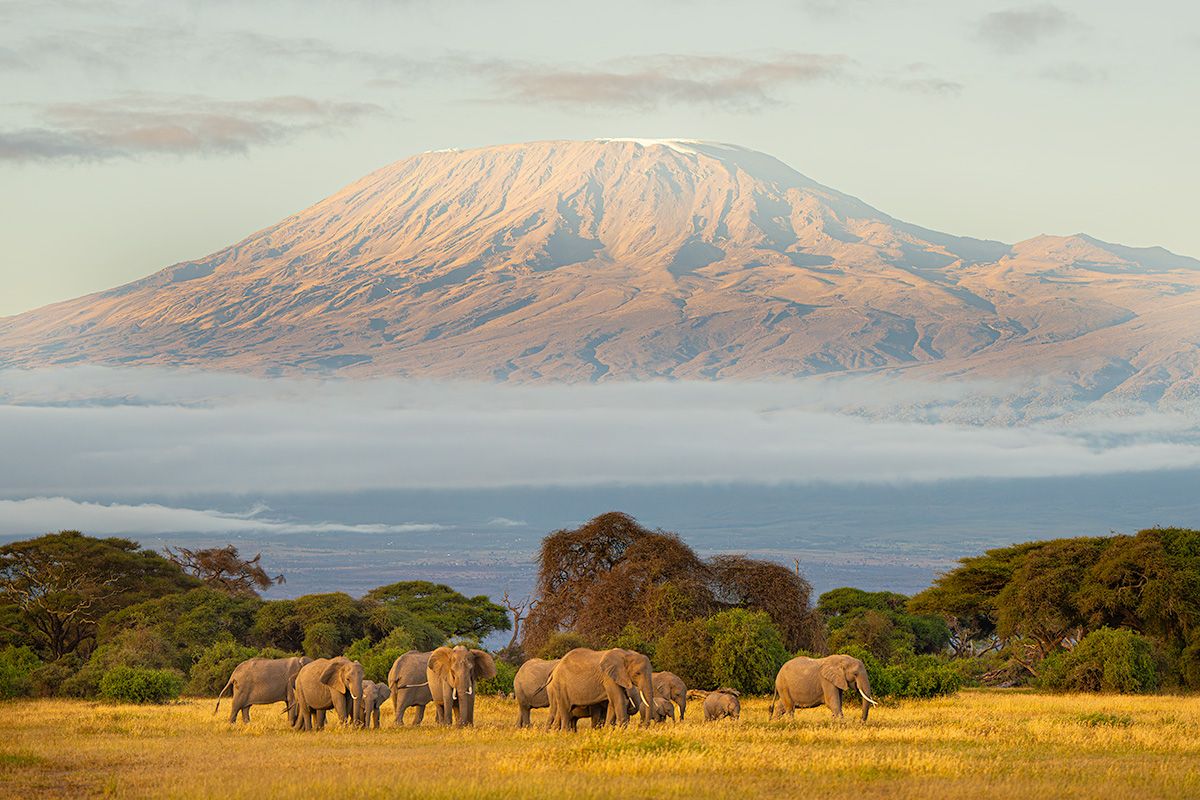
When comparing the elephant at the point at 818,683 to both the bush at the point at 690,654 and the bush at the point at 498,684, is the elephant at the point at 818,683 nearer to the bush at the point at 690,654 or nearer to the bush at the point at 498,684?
the bush at the point at 690,654

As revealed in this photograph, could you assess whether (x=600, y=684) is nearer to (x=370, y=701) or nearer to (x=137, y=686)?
(x=370, y=701)

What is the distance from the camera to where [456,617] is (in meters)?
81.0

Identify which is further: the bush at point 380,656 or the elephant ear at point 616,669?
the bush at point 380,656

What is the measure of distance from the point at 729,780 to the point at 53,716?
Answer: 2010 cm

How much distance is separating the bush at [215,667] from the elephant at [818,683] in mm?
19253

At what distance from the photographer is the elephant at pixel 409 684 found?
35.4 m

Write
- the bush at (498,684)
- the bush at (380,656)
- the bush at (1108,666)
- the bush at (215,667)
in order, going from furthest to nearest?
→ the bush at (215,667), the bush at (1108,666), the bush at (380,656), the bush at (498,684)

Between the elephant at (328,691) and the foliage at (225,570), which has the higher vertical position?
the foliage at (225,570)

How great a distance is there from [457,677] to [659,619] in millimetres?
16708

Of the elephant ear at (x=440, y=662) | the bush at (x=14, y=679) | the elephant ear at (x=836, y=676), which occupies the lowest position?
the bush at (x=14, y=679)

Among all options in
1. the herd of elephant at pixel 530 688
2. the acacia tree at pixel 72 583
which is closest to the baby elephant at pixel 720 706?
the herd of elephant at pixel 530 688

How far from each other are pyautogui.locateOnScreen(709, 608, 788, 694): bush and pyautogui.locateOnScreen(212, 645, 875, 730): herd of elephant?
21.1 ft

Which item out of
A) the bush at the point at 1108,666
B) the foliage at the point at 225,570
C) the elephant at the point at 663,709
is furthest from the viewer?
the foliage at the point at 225,570

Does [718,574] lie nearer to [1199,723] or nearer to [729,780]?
[1199,723]
